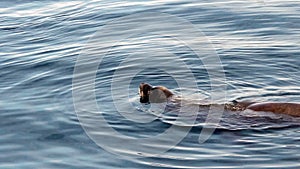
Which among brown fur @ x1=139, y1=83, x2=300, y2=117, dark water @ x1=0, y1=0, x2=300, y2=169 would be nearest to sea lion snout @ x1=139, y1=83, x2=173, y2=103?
brown fur @ x1=139, y1=83, x2=300, y2=117

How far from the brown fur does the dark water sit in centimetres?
9

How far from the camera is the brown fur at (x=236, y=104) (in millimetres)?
7715

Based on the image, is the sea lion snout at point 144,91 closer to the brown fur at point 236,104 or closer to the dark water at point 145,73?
the brown fur at point 236,104

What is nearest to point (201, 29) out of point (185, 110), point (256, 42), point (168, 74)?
point (256, 42)

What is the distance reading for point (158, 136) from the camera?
25.1 feet

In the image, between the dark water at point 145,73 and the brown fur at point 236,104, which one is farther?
the brown fur at point 236,104

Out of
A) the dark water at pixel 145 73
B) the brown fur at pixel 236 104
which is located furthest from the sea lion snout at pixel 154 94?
the dark water at pixel 145 73

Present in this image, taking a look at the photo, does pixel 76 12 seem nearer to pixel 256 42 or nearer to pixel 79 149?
Answer: pixel 256 42

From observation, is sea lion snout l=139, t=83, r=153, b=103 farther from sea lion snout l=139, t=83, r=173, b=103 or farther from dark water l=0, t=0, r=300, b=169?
dark water l=0, t=0, r=300, b=169

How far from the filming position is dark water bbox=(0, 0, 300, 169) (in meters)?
7.18

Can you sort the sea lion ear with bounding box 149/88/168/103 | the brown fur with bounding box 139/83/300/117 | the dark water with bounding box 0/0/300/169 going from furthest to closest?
the sea lion ear with bounding box 149/88/168/103 → the brown fur with bounding box 139/83/300/117 → the dark water with bounding box 0/0/300/169

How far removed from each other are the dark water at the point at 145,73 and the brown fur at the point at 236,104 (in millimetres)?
90

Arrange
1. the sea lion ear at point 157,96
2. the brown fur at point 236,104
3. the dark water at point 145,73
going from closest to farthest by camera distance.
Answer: the dark water at point 145,73 < the brown fur at point 236,104 < the sea lion ear at point 157,96

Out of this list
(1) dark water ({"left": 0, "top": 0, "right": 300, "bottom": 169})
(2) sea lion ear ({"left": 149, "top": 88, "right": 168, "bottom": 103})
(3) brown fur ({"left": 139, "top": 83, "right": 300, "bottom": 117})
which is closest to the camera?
(1) dark water ({"left": 0, "top": 0, "right": 300, "bottom": 169})
